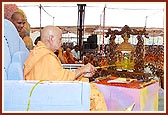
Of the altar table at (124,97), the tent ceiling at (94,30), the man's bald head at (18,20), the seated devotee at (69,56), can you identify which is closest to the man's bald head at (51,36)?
the altar table at (124,97)

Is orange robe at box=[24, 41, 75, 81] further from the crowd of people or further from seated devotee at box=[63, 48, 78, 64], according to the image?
seated devotee at box=[63, 48, 78, 64]

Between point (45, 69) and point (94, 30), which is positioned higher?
Answer: point (94, 30)

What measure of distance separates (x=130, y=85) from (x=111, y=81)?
0.14 meters

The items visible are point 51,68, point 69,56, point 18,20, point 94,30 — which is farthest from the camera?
point 94,30

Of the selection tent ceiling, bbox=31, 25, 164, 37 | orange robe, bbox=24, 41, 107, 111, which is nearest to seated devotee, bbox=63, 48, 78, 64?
tent ceiling, bbox=31, 25, 164, 37

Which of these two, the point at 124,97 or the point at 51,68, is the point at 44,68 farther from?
the point at 124,97

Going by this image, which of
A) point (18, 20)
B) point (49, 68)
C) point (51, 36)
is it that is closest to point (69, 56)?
point (18, 20)

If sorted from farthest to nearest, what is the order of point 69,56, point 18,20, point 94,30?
point 94,30 → point 69,56 → point 18,20

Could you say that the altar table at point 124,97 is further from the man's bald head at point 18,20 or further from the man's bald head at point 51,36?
the man's bald head at point 18,20

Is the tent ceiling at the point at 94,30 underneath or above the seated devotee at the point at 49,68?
above

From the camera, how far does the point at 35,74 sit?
1.79 m

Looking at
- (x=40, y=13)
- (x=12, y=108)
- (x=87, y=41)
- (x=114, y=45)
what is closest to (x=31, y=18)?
(x=40, y=13)

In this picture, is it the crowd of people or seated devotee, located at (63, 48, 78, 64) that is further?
seated devotee, located at (63, 48, 78, 64)

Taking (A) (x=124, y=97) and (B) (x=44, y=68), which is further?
(A) (x=124, y=97)
